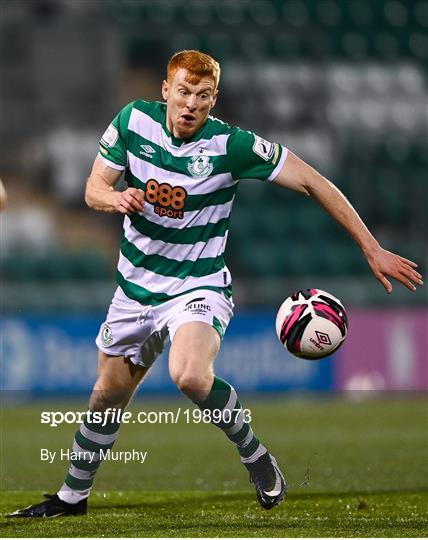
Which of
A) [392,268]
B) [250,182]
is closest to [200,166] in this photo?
[392,268]

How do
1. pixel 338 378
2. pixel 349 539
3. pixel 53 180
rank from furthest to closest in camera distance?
pixel 53 180 < pixel 338 378 < pixel 349 539

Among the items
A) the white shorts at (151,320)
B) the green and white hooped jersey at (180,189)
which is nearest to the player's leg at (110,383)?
the white shorts at (151,320)

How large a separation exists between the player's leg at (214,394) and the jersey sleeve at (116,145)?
902 millimetres

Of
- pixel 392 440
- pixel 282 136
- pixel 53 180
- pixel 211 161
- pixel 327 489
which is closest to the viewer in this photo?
pixel 211 161

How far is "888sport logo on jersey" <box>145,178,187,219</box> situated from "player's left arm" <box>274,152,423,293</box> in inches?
18.7

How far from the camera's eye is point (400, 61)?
883 inches

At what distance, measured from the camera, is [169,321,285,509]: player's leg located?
5.36 metres

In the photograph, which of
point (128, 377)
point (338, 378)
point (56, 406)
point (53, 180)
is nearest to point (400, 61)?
point (53, 180)

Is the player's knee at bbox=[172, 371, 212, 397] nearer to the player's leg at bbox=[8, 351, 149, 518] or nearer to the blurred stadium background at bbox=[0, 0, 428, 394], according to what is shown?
the player's leg at bbox=[8, 351, 149, 518]

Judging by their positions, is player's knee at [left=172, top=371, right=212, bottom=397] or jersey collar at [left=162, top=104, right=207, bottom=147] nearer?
player's knee at [left=172, top=371, right=212, bottom=397]

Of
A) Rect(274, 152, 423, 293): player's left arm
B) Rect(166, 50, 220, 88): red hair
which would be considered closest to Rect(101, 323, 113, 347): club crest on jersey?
Rect(274, 152, 423, 293): player's left arm

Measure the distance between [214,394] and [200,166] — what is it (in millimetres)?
1110

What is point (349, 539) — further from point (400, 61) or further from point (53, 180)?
point (400, 61)

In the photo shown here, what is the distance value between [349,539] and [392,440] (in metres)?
5.77
